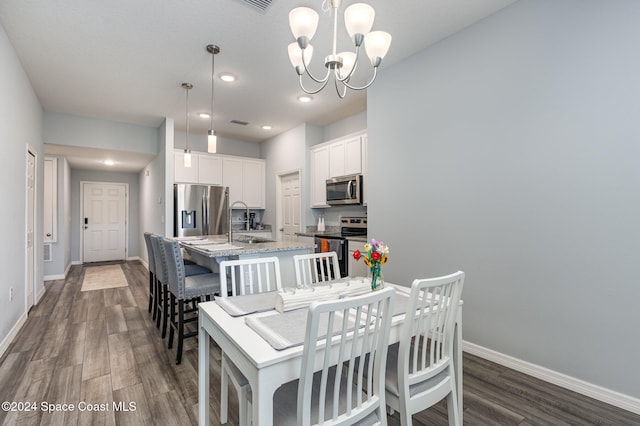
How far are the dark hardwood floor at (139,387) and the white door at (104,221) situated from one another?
522cm

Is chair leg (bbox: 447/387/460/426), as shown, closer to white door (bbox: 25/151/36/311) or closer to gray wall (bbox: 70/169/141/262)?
white door (bbox: 25/151/36/311)

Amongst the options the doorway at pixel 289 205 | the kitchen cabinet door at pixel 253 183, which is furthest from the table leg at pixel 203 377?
the kitchen cabinet door at pixel 253 183

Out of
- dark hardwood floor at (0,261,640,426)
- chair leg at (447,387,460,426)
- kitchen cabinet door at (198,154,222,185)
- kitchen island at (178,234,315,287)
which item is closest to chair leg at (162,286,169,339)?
dark hardwood floor at (0,261,640,426)

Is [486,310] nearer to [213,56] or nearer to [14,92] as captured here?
[213,56]

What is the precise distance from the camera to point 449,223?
2.81 meters

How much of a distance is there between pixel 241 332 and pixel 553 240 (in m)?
2.17

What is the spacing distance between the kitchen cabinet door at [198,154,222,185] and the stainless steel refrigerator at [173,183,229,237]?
12.8 inches

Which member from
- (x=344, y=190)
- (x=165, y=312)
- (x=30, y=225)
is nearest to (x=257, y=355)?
(x=165, y=312)

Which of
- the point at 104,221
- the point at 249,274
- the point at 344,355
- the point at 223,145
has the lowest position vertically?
the point at 344,355

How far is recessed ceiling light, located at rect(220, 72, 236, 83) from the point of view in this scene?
3.59 metres

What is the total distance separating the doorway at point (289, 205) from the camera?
561 cm

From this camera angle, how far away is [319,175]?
17.2 ft

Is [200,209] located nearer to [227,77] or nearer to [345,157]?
[227,77]

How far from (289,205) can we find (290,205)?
1.6 inches
